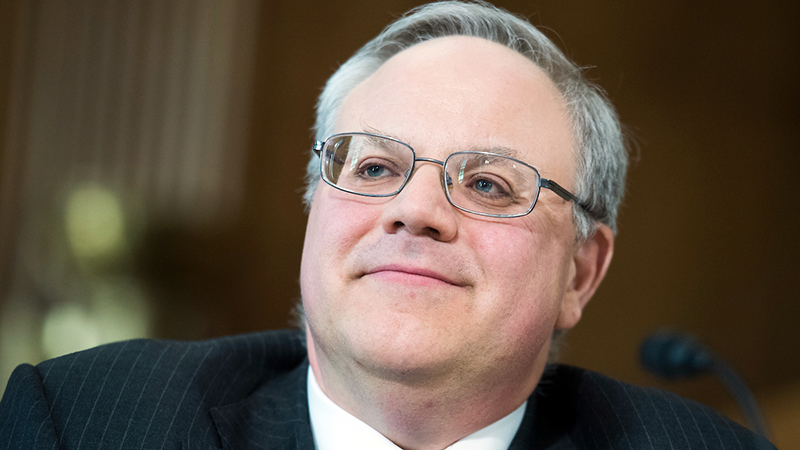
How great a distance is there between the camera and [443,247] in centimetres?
134

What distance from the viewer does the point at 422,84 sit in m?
1.55

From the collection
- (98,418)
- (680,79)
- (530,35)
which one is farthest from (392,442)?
(680,79)

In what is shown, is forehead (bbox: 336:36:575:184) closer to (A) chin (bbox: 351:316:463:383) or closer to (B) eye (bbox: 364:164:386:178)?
(B) eye (bbox: 364:164:386:178)

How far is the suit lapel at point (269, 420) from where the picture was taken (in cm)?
153

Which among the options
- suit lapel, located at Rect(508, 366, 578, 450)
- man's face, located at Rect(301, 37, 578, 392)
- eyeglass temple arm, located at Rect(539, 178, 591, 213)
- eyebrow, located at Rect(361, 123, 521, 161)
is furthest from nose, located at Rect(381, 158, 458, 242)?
suit lapel, located at Rect(508, 366, 578, 450)

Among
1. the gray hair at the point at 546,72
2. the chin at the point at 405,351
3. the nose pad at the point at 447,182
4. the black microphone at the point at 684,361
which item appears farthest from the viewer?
the black microphone at the point at 684,361

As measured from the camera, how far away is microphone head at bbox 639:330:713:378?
1.90 metres

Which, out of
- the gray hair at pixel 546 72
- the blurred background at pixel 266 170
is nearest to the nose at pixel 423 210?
the gray hair at pixel 546 72

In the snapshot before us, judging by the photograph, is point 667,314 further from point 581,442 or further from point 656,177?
point 581,442

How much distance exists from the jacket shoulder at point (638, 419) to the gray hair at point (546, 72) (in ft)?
1.31

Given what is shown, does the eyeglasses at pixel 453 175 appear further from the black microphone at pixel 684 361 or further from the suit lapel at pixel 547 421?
the black microphone at pixel 684 361

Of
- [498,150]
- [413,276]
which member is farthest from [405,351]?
[498,150]

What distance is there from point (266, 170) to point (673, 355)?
3.18 m

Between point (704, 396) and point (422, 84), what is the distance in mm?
5408
